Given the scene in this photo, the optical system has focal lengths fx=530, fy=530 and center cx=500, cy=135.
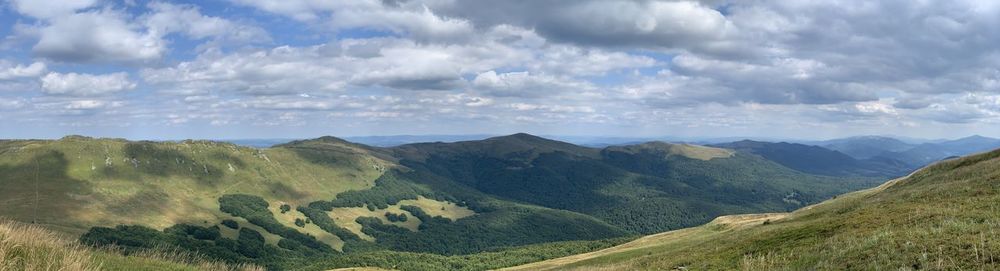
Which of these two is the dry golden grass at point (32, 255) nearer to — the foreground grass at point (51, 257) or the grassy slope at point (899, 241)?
the foreground grass at point (51, 257)

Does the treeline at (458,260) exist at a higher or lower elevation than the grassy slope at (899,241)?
lower

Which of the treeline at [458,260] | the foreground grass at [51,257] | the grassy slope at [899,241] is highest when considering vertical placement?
the foreground grass at [51,257]

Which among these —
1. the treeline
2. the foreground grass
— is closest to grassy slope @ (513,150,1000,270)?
the foreground grass

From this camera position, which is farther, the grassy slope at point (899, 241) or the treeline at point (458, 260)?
the treeline at point (458, 260)

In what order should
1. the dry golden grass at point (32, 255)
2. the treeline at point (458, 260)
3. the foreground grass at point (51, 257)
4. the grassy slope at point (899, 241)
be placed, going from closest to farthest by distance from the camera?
1. the dry golden grass at point (32, 255)
2. the foreground grass at point (51, 257)
3. the grassy slope at point (899, 241)
4. the treeline at point (458, 260)

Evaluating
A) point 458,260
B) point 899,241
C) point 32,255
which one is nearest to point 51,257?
point 32,255

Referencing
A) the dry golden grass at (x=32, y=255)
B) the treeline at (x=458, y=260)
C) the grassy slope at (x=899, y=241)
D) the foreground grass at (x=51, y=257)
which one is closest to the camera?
the dry golden grass at (x=32, y=255)

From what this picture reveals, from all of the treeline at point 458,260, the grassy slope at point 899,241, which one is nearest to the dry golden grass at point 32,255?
the grassy slope at point 899,241

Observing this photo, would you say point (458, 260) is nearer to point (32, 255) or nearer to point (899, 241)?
point (899, 241)

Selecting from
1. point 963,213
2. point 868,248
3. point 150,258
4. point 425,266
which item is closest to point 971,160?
point 963,213

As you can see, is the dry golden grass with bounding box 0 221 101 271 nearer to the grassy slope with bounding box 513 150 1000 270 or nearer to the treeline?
the grassy slope with bounding box 513 150 1000 270
